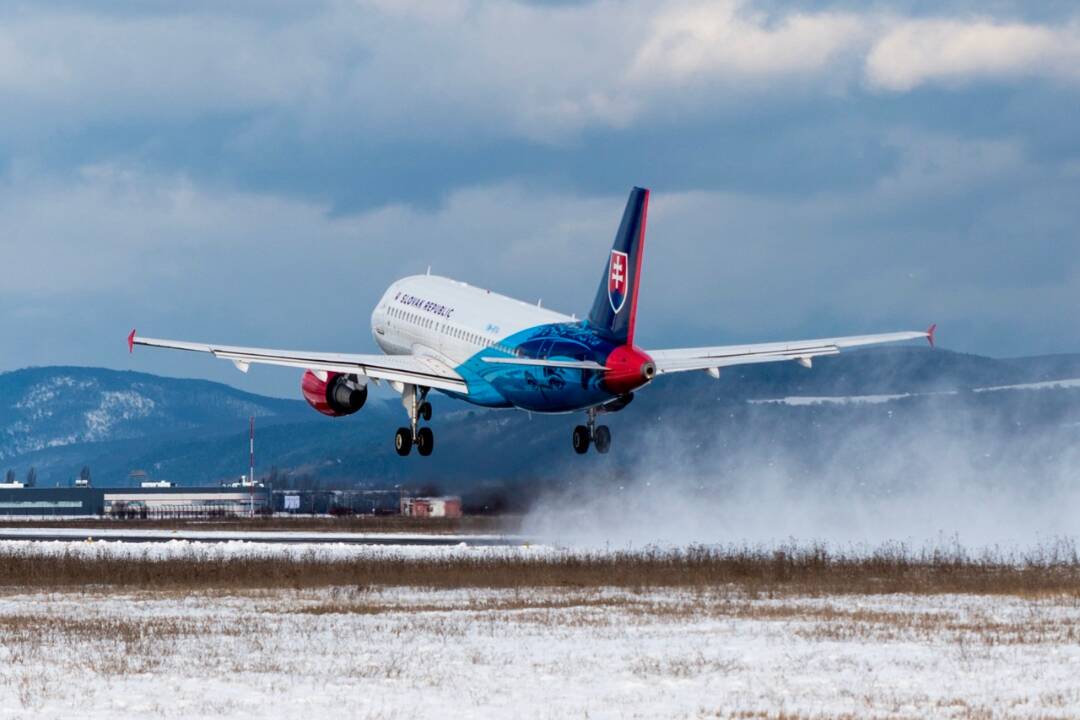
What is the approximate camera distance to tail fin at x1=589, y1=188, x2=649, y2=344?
61062 millimetres

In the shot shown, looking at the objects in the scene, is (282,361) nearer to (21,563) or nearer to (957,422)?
(21,563)

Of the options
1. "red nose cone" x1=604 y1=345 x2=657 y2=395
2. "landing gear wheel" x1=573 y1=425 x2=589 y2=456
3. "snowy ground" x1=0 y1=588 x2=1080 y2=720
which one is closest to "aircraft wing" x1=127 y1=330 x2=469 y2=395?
"landing gear wheel" x1=573 y1=425 x2=589 y2=456

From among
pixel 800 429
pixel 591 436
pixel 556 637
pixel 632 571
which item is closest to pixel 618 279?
pixel 591 436

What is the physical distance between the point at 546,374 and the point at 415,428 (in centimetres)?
1057

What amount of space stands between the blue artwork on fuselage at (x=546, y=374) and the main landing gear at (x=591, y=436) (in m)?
2.32

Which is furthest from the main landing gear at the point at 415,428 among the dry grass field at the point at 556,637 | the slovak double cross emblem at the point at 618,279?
the slovak double cross emblem at the point at 618,279

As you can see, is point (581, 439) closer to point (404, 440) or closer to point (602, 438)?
point (602, 438)

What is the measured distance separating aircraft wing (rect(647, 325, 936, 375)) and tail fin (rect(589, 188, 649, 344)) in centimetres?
716

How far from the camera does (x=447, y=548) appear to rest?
78562mm

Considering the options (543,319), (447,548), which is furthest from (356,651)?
(447,548)

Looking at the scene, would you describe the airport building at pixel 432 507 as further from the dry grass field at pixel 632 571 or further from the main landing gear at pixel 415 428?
the dry grass field at pixel 632 571

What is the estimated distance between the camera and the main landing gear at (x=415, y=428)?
71.3 metres

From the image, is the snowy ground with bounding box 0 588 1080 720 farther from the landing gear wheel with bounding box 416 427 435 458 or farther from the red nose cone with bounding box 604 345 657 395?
the landing gear wheel with bounding box 416 427 435 458

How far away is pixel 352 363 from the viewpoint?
7069cm
